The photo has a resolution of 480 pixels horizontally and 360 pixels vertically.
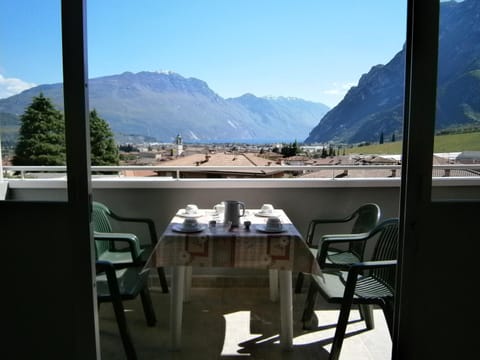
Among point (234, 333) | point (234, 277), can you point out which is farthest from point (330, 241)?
point (234, 277)

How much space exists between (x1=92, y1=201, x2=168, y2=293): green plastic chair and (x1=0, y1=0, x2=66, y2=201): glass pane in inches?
39.1

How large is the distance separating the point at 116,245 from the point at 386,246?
2.10m

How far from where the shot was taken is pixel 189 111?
450 centimetres

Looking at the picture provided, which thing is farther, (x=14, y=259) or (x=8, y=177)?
(x=8, y=177)

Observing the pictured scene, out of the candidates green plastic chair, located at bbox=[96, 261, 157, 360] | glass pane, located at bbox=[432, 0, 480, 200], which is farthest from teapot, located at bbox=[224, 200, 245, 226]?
glass pane, located at bbox=[432, 0, 480, 200]

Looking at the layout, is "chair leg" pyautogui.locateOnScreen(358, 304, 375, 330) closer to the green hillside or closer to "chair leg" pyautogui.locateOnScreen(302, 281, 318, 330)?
"chair leg" pyautogui.locateOnScreen(302, 281, 318, 330)

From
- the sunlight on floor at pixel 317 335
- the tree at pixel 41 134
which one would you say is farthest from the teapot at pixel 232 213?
the tree at pixel 41 134

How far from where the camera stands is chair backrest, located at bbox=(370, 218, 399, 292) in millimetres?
2068

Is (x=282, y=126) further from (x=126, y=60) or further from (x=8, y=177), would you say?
(x=8, y=177)

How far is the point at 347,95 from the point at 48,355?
3717 mm

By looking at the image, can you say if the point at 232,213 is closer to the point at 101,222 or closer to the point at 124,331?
the point at 124,331

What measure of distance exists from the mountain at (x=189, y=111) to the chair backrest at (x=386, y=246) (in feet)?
6.21

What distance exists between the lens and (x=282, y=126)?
4.77m

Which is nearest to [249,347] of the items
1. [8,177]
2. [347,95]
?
[8,177]
